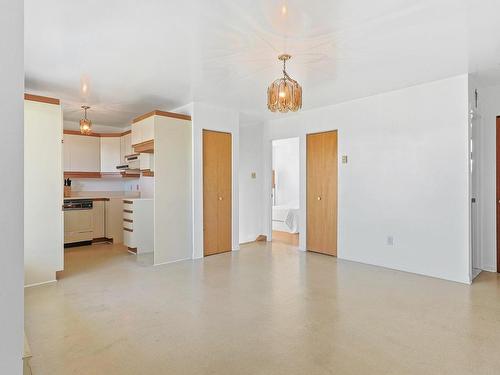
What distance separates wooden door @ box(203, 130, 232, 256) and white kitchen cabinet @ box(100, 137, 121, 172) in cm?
249

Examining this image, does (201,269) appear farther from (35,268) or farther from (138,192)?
(138,192)

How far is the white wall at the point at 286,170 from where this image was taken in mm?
9477

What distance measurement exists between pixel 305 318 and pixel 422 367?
0.97 m

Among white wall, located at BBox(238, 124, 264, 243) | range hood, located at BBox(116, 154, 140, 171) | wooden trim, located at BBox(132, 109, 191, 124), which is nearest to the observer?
wooden trim, located at BBox(132, 109, 191, 124)

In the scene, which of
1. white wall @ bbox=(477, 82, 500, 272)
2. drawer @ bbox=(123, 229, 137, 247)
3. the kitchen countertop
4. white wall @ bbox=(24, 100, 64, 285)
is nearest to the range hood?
the kitchen countertop

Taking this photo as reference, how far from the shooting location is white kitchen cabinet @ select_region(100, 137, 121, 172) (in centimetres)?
663

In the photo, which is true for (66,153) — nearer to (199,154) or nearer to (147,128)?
(147,128)

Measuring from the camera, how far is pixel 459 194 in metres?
3.84

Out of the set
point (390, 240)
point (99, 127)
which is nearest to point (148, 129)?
point (99, 127)

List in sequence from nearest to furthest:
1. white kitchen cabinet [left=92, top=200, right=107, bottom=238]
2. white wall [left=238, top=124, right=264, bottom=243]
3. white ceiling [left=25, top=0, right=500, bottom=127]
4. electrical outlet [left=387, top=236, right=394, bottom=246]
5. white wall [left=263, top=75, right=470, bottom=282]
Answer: white ceiling [left=25, top=0, right=500, bottom=127], white wall [left=263, top=75, right=470, bottom=282], electrical outlet [left=387, top=236, right=394, bottom=246], white kitchen cabinet [left=92, top=200, right=107, bottom=238], white wall [left=238, top=124, right=264, bottom=243]

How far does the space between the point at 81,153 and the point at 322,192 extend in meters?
4.77

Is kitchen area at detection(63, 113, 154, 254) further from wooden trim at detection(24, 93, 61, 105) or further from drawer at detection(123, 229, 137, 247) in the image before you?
wooden trim at detection(24, 93, 61, 105)

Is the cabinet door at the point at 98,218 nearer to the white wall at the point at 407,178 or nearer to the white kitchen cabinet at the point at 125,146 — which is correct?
the white kitchen cabinet at the point at 125,146

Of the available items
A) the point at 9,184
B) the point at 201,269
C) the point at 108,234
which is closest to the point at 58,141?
the point at 201,269
